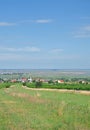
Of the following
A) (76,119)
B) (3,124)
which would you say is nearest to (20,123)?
(3,124)

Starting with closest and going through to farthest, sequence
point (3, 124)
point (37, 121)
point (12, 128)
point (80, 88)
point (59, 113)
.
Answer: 1. point (12, 128)
2. point (3, 124)
3. point (37, 121)
4. point (59, 113)
5. point (80, 88)

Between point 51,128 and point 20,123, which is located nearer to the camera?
point 51,128

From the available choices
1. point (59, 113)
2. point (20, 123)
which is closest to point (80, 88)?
point (59, 113)

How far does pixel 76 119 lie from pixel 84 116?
149 centimetres

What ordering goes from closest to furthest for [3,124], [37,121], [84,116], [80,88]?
[3,124]
[37,121]
[84,116]
[80,88]

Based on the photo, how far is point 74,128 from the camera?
17.3 m

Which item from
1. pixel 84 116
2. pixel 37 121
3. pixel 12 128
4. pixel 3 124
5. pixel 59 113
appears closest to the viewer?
pixel 12 128

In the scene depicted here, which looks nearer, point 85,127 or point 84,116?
point 85,127

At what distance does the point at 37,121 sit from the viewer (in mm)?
20031

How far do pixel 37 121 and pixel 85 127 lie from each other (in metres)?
2.98

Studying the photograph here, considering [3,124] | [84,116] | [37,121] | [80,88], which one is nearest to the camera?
[3,124]

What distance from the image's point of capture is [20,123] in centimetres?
1906

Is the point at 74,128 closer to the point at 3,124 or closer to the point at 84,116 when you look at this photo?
the point at 3,124

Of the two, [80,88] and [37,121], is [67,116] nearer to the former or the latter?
[37,121]
